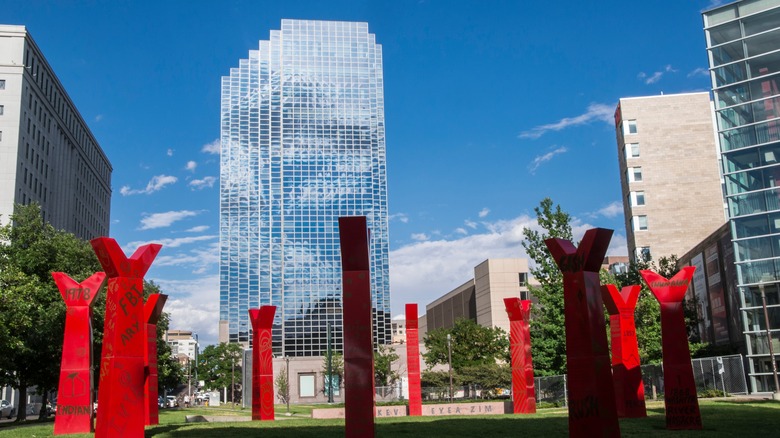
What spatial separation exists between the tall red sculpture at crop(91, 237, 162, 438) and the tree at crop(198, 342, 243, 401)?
87.0 metres

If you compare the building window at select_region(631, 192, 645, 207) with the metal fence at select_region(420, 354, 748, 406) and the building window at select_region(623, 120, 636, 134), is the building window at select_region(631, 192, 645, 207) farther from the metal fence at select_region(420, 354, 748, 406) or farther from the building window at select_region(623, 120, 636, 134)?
the metal fence at select_region(420, 354, 748, 406)

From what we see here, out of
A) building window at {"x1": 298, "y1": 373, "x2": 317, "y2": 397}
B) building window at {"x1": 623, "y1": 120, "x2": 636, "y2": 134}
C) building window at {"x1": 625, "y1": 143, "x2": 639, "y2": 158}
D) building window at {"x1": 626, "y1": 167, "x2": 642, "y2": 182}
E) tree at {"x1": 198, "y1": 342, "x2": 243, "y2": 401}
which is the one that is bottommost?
building window at {"x1": 298, "y1": 373, "x2": 317, "y2": 397}

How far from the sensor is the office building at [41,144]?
79188 millimetres

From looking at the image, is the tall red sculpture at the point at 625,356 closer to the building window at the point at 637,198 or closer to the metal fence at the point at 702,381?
the metal fence at the point at 702,381

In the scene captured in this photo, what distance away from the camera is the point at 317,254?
116 meters

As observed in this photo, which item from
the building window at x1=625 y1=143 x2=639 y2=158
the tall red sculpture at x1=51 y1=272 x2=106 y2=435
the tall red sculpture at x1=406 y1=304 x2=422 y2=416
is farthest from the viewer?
the building window at x1=625 y1=143 x2=639 y2=158

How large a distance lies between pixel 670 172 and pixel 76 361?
71363mm

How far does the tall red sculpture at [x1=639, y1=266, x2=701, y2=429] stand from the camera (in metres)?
20.0

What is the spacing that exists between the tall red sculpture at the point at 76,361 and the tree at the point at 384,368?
210ft

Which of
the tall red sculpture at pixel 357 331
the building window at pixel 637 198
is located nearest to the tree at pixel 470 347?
the building window at pixel 637 198

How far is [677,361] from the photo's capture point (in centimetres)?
2028

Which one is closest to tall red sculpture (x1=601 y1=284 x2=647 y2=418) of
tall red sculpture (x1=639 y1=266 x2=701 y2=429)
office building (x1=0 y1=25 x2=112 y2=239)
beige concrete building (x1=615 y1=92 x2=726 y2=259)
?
tall red sculpture (x1=639 y1=266 x2=701 y2=429)

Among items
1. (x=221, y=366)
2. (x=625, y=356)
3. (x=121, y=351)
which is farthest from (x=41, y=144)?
(x=625, y=356)

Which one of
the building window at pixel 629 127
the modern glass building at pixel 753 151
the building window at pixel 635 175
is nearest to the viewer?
the modern glass building at pixel 753 151
